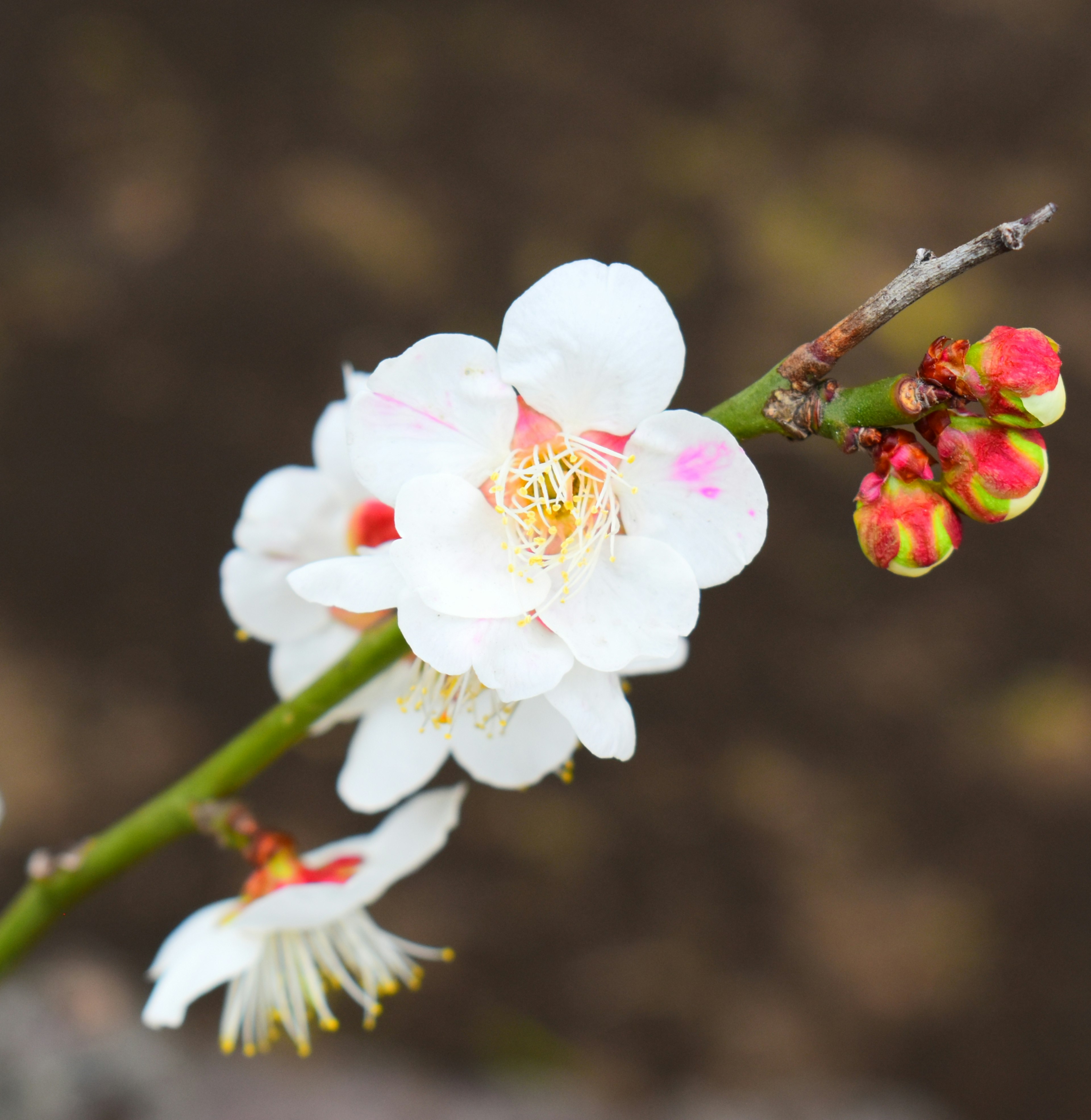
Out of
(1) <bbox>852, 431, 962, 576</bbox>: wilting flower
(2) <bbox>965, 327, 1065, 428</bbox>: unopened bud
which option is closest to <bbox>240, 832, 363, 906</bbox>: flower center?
(1) <bbox>852, 431, 962, 576</bbox>: wilting flower

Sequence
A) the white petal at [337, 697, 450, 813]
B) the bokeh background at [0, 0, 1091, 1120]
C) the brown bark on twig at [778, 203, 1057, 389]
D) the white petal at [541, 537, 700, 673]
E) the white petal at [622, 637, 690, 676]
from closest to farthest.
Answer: the brown bark on twig at [778, 203, 1057, 389] → the white petal at [541, 537, 700, 673] → the white petal at [622, 637, 690, 676] → the white petal at [337, 697, 450, 813] → the bokeh background at [0, 0, 1091, 1120]

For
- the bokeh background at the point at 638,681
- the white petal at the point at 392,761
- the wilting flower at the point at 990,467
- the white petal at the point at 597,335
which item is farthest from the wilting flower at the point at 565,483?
the bokeh background at the point at 638,681

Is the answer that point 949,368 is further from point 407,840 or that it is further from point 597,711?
point 407,840

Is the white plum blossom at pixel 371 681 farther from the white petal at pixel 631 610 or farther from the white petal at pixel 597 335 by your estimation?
the white petal at pixel 597 335

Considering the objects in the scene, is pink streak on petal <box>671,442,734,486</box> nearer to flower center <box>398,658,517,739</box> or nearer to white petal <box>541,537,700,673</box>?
white petal <box>541,537,700,673</box>

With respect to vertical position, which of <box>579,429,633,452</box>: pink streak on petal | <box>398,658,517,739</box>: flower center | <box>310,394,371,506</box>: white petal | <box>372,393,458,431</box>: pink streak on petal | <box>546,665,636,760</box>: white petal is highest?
<box>310,394,371,506</box>: white petal

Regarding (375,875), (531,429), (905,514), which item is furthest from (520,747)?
(905,514)

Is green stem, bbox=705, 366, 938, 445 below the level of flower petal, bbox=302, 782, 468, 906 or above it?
above
